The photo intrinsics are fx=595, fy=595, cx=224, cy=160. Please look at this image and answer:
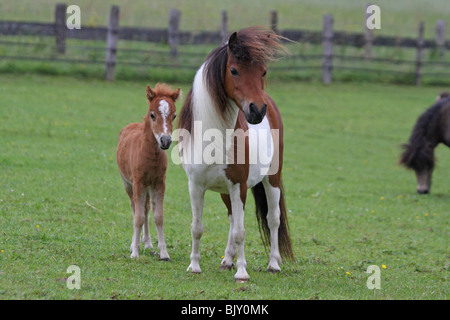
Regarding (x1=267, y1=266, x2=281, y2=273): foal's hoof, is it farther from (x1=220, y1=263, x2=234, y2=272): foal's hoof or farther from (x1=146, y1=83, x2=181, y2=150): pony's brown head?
(x1=146, y1=83, x2=181, y2=150): pony's brown head

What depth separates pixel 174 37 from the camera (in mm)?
20984

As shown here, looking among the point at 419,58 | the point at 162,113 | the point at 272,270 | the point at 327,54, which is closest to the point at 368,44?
the point at 419,58

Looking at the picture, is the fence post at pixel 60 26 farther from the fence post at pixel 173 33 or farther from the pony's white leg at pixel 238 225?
the pony's white leg at pixel 238 225

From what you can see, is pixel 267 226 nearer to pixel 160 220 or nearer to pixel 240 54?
pixel 160 220

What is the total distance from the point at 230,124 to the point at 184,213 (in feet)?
12.0

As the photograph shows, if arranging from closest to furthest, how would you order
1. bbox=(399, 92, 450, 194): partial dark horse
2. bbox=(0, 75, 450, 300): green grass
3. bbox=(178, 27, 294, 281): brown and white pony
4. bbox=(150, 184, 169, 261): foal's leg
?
bbox=(178, 27, 294, 281): brown and white pony
bbox=(0, 75, 450, 300): green grass
bbox=(150, 184, 169, 261): foal's leg
bbox=(399, 92, 450, 194): partial dark horse

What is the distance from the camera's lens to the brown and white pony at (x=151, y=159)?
5.65 m

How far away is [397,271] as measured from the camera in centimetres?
668

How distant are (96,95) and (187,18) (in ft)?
42.1

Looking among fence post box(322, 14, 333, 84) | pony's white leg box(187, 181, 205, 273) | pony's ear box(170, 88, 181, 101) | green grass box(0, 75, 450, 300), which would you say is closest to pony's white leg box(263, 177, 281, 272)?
green grass box(0, 75, 450, 300)

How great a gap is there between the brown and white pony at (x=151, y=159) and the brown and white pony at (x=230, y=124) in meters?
0.27

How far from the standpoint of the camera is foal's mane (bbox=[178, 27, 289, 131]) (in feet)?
16.1

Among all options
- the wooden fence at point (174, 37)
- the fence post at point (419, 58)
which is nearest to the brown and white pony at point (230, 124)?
the wooden fence at point (174, 37)

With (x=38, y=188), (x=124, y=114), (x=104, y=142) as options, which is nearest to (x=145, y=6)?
(x=124, y=114)
